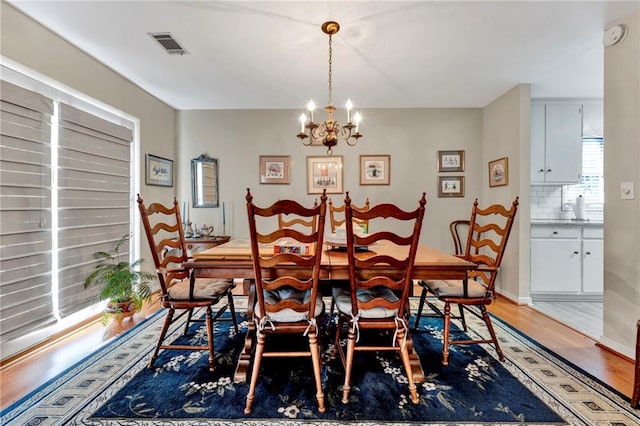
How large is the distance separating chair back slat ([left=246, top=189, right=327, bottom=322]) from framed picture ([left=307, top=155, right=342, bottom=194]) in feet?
8.31

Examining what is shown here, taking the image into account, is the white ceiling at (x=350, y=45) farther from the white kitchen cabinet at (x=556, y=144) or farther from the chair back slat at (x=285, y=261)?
the chair back slat at (x=285, y=261)

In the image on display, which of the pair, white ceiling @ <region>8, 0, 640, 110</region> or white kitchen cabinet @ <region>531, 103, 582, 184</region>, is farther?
white kitchen cabinet @ <region>531, 103, 582, 184</region>

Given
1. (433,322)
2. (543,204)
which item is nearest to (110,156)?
(433,322)

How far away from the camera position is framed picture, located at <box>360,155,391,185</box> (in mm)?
4027

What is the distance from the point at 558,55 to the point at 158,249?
3890mm

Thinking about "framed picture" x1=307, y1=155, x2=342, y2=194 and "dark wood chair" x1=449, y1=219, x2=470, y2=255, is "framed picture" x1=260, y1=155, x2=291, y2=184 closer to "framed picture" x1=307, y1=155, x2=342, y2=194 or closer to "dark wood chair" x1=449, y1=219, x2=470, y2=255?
"framed picture" x1=307, y1=155, x2=342, y2=194

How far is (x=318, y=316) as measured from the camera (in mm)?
1609

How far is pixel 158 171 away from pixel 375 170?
9.72 ft

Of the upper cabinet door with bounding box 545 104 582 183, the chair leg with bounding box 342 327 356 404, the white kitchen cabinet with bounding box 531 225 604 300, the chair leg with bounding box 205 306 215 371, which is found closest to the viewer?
the chair leg with bounding box 342 327 356 404

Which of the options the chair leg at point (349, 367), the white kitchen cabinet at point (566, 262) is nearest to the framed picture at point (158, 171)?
the chair leg at point (349, 367)

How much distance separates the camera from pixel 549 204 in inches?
150

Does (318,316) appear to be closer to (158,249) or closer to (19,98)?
(158,249)

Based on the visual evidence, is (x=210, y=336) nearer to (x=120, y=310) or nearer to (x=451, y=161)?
(x=120, y=310)

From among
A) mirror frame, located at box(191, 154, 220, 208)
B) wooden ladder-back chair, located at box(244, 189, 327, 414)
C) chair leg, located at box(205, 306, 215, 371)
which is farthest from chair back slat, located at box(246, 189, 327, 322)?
mirror frame, located at box(191, 154, 220, 208)
